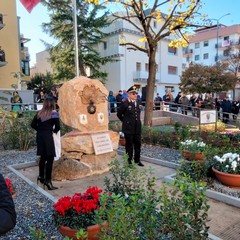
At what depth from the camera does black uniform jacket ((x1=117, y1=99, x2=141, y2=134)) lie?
630cm

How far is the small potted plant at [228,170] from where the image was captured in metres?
4.59

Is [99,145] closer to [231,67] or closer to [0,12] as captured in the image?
[0,12]

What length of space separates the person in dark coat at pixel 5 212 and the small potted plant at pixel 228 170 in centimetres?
403

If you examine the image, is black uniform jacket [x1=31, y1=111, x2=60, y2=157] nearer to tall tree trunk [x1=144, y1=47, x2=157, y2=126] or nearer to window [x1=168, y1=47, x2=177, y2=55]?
tall tree trunk [x1=144, y1=47, x2=157, y2=126]

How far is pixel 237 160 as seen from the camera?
4.80 metres

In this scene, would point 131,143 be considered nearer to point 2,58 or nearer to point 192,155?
point 192,155

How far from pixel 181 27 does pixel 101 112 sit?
23.3 ft

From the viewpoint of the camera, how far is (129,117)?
20.7ft

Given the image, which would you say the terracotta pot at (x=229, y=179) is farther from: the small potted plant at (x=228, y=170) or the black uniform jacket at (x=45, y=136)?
the black uniform jacket at (x=45, y=136)

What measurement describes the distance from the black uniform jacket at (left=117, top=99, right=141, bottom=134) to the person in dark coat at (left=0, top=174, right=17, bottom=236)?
4.89 metres

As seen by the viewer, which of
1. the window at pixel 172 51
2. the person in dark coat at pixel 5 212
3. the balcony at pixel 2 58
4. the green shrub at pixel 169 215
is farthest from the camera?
the window at pixel 172 51

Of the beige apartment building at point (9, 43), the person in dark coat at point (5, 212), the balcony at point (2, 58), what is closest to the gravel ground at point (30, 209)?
the person in dark coat at point (5, 212)

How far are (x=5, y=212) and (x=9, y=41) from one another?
23394 mm

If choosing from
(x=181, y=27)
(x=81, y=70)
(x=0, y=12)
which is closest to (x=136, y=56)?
(x=81, y=70)
